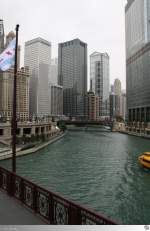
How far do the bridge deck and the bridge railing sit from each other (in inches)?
13.0

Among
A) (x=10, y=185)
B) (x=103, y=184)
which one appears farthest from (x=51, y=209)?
(x=103, y=184)

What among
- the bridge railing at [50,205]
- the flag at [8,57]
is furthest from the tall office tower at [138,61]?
the bridge railing at [50,205]

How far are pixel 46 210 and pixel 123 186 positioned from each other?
1849cm

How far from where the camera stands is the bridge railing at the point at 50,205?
8506 mm

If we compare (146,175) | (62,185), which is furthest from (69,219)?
(146,175)

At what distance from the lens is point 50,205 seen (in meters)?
10.4

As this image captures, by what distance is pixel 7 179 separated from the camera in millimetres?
14562

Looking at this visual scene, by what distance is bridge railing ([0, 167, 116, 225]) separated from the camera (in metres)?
8.51

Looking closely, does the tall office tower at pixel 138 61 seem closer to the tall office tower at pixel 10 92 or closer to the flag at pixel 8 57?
the tall office tower at pixel 10 92

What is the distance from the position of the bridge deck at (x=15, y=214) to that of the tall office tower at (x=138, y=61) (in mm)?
146230

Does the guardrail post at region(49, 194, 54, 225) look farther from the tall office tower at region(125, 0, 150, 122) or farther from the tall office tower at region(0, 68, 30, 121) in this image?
the tall office tower at region(0, 68, 30, 121)

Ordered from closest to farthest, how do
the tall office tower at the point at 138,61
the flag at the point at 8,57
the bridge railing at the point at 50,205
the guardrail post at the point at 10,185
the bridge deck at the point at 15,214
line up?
1. the bridge railing at the point at 50,205
2. the bridge deck at the point at 15,214
3. the guardrail post at the point at 10,185
4. the flag at the point at 8,57
5. the tall office tower at the point at 138,61

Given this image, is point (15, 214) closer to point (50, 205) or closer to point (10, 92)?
point (50, 205)

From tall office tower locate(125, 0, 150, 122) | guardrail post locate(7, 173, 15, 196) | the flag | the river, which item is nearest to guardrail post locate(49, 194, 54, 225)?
guardrail post locate(7, 173, 15, 196)
